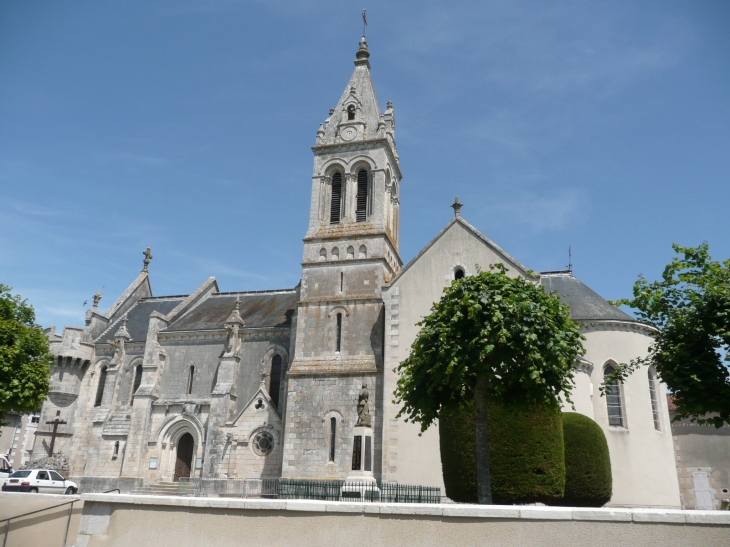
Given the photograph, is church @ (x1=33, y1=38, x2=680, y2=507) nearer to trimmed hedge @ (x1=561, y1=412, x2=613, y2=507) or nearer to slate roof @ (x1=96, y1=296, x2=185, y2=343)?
slate roof @ (x1=96, y1=296, x2=185, y2=343)

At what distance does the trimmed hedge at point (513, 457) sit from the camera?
1752cm

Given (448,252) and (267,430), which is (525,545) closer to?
(448,252)

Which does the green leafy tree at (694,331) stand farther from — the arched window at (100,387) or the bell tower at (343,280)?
the arched window at (100,387)

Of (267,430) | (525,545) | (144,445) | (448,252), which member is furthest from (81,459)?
(525,545)

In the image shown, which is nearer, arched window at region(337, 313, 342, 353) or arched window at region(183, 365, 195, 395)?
arched window at region(337, 313, 342, 353)

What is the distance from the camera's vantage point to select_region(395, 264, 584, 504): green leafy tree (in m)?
14.4

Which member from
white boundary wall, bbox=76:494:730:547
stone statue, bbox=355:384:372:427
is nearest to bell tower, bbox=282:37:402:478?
stone statue, bbox=355:384:372:427

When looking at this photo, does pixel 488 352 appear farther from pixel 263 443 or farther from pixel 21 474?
pixel 21 474

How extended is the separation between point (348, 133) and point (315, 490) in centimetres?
1925

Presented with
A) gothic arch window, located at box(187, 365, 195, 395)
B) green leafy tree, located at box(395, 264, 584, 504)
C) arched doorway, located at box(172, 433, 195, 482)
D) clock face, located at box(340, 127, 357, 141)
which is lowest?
arched doorway, located at box(172, 433, 195, 482)

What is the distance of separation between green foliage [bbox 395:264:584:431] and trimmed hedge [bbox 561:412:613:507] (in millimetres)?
5819

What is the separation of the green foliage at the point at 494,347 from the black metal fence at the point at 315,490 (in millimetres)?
4689

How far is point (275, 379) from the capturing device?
30656 millimetres

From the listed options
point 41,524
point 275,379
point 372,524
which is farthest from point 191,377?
point 372,524
